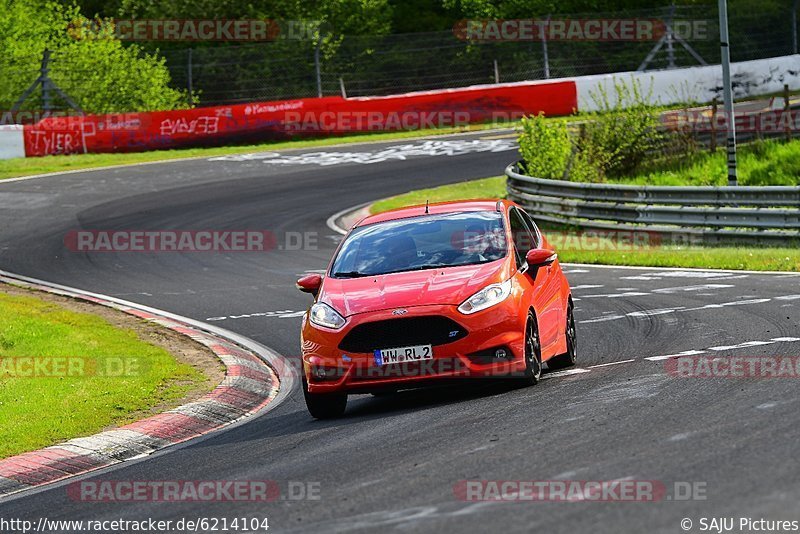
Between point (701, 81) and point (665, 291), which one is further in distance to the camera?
point (701, 81)

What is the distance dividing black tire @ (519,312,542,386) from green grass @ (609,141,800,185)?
819 inches

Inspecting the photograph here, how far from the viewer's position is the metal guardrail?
22859 mm

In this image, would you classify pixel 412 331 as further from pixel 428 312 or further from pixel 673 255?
pixel 673 255

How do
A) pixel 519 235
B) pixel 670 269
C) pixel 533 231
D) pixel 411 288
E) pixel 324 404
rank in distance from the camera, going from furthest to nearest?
pixel 670 269
pixel 533 231
pixel 519 235
pixel 324 404
pixel 411 288

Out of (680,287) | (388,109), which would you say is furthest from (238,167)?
(680,287)

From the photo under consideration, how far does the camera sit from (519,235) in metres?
12.1

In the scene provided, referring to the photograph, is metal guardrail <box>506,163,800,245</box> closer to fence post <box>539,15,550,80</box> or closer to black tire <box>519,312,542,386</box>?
black tire <box>519,312,542,386</box>

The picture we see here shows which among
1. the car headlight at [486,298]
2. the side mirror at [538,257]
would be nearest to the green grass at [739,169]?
the side mirror at [538,257]

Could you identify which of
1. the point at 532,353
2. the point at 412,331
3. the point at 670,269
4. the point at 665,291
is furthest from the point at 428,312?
the point at 670,269

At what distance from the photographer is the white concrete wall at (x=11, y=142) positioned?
38469 mm

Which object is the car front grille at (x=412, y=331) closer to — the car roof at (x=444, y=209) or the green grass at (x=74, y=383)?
the car roof at (x=444, y=209)

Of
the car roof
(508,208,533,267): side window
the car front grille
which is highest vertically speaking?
the car roof

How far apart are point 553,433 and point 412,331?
7.29ft

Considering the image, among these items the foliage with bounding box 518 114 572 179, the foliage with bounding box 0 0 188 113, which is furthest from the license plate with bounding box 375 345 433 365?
the foliage with bounding box 0 0 188 113
